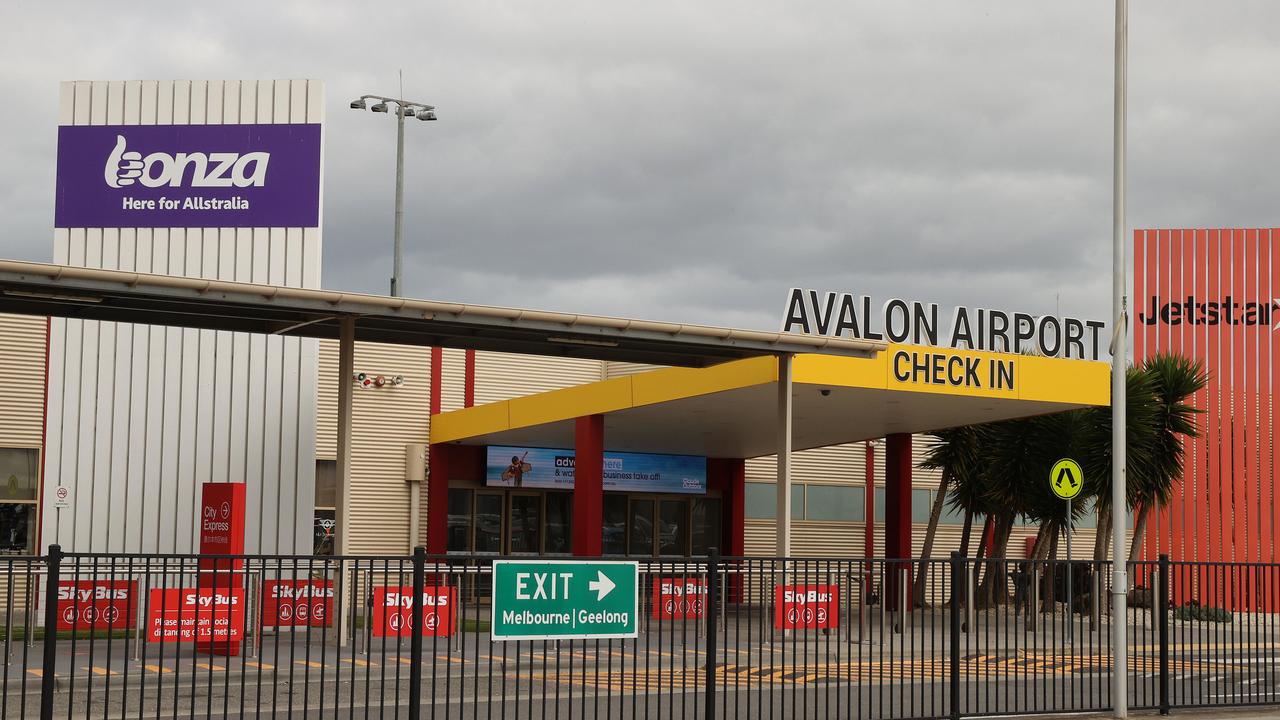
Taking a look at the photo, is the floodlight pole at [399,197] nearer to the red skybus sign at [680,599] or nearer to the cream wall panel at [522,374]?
the cream wall panel at [522,374]

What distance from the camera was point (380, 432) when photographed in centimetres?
3189

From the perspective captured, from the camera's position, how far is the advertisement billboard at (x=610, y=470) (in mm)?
32781

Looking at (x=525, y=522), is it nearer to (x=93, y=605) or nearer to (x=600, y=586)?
(x=600, y=586)

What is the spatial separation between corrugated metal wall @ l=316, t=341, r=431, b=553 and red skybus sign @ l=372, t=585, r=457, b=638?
58.3ft

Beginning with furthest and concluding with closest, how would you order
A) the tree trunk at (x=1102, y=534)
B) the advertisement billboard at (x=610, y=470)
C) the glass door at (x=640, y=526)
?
the glass door at (x=640, y=526) < the advertisement billboard at (x=610, y=470) < the tree trunk at (x=1102, y=534)

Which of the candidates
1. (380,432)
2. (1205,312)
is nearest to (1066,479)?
(1205,312)

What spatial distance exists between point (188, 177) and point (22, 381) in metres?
7.96

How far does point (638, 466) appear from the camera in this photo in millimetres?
34125

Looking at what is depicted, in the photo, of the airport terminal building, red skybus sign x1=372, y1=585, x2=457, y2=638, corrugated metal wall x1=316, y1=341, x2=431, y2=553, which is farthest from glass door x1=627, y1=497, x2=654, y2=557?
red skybus sign x1=372, y1=585, x2=457, y2=638

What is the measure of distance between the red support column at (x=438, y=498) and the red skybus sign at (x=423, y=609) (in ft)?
57.6

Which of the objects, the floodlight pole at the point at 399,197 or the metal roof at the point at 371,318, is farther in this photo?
the floodlight pole at the point at 399,197

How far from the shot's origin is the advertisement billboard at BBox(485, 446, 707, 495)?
3278cm

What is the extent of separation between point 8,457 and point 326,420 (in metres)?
6.45

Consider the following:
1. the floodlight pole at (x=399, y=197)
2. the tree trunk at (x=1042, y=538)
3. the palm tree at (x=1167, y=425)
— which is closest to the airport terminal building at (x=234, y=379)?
the palm tree at (x=1167, y=425)
